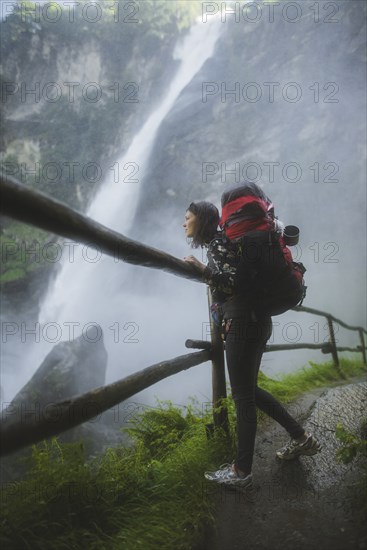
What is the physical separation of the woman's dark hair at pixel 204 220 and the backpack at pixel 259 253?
0.21 m

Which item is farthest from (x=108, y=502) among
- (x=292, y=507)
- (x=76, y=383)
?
(x=76, y=383)

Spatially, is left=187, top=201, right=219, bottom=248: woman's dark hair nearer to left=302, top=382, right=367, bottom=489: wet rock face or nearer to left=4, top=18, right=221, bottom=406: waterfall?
left=302, top=382, right=367, bottom=489: wet rock face

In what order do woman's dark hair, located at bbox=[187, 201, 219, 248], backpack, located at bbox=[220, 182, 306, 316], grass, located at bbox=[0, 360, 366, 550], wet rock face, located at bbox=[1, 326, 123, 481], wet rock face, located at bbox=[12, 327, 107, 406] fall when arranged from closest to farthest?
grass, located at bbox=[0, 360, 366, 550] → backpack, located at bbox=[220, 182, 306, 316] → woman's dark hair, located at bbox=[187, 201, 219, 248] → wet rock face, located at bbox=[1, 326, 123, 481] → wet rock face, located at bbox=[12, 327, 107, 406]

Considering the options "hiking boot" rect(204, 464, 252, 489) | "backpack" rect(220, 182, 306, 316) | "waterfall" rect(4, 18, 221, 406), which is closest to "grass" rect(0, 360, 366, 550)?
"hiking boot" rect(204, 464, 252, 489)

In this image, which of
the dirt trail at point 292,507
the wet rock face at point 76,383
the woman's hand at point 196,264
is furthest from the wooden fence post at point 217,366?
the wet rock face at point 76,383

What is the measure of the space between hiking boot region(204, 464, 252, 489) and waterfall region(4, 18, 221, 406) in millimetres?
17964

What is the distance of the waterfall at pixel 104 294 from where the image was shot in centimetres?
2138

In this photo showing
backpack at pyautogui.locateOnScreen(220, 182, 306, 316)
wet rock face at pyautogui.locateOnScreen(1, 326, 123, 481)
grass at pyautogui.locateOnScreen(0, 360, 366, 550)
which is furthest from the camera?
wet rock face at pyautogui.locateOnScreen(1, 326, 123, 481)

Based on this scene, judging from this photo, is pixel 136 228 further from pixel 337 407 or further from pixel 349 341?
pixel 337 407

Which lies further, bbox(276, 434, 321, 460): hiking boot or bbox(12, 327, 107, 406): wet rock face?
bbox(12, 327, 107, 406): wet rock face

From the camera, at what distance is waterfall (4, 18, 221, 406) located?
842 inches

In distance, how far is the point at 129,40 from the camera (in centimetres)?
3238

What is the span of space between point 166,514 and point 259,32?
31.8 m

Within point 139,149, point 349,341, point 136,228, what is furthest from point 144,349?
point 139,149
